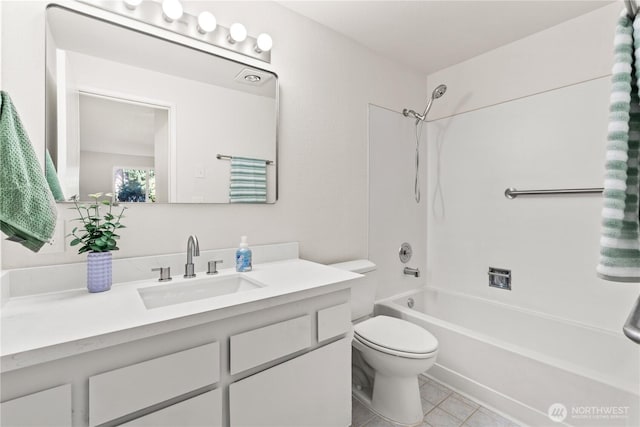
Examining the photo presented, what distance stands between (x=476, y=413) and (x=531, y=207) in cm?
136

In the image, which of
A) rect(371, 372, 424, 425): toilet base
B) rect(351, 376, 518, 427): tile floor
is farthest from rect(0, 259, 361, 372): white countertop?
rect(351, 376, 518, 427): tile floor

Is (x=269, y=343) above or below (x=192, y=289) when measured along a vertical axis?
below

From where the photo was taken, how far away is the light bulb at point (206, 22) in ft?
4.54

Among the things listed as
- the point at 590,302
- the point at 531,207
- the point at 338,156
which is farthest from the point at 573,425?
the point at 338,156

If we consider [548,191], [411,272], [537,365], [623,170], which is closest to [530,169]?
[548,191]

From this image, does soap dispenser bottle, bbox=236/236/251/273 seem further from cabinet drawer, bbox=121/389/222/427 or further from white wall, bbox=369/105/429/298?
white wall, bbox=369/105/429/298

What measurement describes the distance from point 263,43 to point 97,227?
1.17 m

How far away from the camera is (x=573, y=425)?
4.68ft

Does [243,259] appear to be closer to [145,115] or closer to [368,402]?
[145,115]

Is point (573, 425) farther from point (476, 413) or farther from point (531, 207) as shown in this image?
point (531, 207)

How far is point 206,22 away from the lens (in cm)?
139

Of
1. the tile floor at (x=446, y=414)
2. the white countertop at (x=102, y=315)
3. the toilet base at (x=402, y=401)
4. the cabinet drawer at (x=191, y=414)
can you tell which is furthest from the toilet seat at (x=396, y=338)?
the cabinet drawer at (x=191, y=414)

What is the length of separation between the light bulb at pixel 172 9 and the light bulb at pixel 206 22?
0.09m

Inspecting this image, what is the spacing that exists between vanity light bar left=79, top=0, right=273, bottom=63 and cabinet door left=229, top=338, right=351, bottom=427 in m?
1.47
